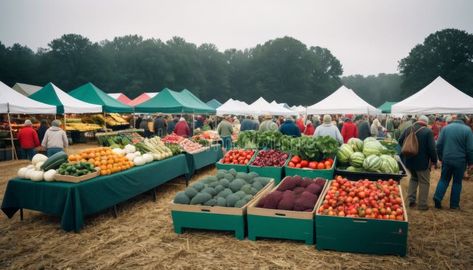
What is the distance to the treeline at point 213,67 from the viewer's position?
154ft

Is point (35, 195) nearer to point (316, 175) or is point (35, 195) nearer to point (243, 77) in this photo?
point (316, 175)

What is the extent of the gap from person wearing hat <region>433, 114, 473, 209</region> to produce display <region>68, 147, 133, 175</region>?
20.8 feet

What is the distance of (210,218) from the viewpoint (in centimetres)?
448

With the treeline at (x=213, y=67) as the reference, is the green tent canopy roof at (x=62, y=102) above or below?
below

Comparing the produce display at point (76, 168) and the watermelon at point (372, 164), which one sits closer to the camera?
the produce display at point (76, 168)

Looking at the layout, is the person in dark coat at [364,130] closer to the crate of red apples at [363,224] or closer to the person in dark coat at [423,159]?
the person in dark coat at [423,159]

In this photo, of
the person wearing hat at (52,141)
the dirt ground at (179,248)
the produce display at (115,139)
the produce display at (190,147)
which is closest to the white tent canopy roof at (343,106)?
the produce display at (190,147)

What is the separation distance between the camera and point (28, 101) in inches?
462

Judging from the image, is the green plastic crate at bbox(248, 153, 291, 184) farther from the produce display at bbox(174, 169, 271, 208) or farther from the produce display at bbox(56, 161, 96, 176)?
the produce display at bbox(56, 161, 96, 176)

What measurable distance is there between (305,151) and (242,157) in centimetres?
144

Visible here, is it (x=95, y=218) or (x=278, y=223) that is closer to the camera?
(x=278, y=223)

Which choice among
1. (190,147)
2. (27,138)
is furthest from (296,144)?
(27,138)

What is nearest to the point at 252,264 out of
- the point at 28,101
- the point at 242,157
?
the point at 242,157

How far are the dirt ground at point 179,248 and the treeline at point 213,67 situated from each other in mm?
47426
